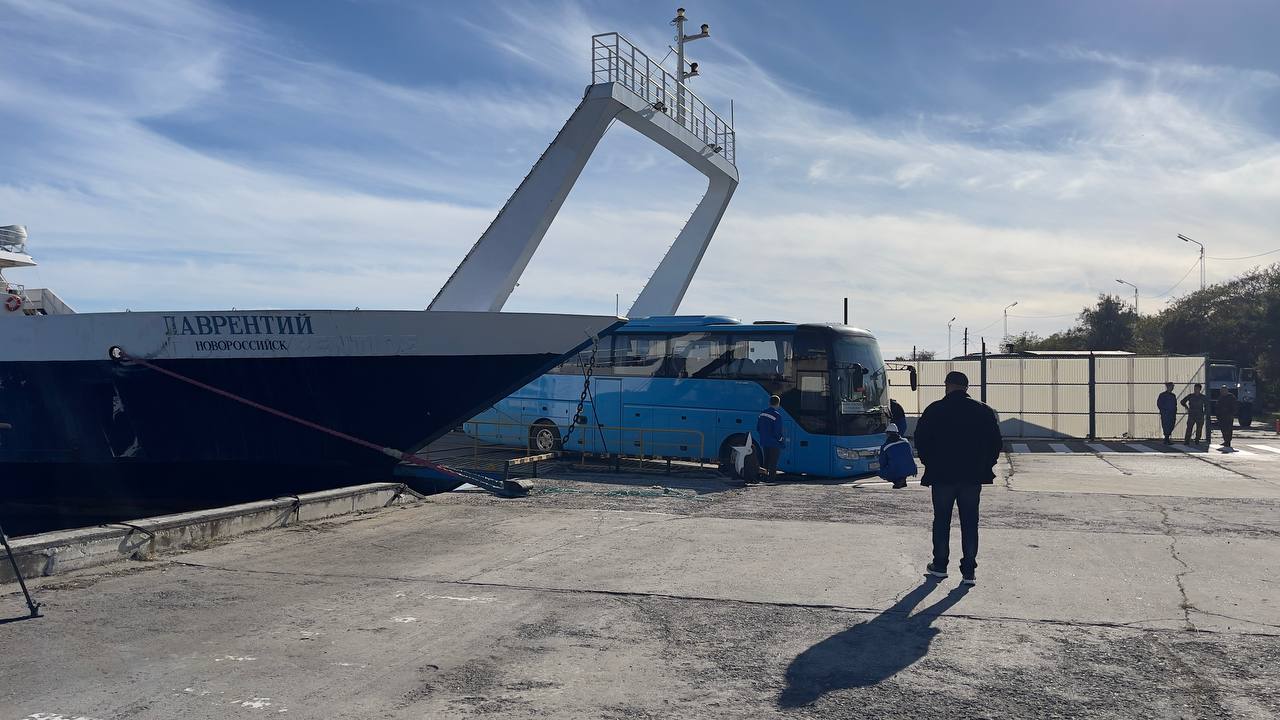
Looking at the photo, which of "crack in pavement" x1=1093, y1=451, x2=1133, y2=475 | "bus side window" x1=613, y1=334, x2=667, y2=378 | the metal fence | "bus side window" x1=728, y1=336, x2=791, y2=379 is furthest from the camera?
the metal fence

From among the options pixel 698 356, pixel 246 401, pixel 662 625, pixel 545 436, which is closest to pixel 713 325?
pixel 698 356

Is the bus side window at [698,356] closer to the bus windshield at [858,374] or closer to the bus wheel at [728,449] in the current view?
the bus wheel at [728,449]

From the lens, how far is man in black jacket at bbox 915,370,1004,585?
691 centimetres

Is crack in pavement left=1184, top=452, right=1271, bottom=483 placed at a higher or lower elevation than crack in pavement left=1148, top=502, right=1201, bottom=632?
lower

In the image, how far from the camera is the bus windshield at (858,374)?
15594 mm

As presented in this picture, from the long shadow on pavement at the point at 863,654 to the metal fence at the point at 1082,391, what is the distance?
18.4m

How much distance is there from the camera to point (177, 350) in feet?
42.3

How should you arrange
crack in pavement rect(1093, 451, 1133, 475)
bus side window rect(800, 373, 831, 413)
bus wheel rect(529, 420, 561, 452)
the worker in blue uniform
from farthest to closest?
bus wheel rect(529, 420, 561, 452) < crack in pavement rect(1093, 451, 1133, 475) < bus side window rect(800, 373, 831, 413) < the worker in blue uniform

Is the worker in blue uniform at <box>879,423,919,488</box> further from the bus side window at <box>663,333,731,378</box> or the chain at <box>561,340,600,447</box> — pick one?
the chain at <box>561,340,600,447</box>

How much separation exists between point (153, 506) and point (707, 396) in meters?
9.10

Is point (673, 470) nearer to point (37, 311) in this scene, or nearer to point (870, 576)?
point (870, 576)

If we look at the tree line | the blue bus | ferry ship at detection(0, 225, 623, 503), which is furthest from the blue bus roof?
the tree line

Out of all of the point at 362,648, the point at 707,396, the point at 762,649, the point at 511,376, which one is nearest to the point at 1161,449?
the point at 707,396

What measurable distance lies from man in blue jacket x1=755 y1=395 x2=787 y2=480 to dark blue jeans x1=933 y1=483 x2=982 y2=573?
7.15m
